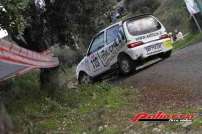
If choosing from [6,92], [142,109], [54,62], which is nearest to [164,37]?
[54,62]

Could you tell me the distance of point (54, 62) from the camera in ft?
56.1

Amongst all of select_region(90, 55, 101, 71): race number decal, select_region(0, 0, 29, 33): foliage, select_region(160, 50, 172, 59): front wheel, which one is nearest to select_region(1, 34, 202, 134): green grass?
select_region(0, 0, 29, 33): foliage

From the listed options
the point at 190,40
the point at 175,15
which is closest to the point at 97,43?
the point at 190,40

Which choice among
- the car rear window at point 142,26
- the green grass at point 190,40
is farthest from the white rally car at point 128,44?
the green grass at point 190,40

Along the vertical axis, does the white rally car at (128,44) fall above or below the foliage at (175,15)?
below

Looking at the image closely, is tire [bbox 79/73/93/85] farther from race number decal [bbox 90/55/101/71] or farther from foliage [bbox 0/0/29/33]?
foliage [bbox 0/0/29/33]

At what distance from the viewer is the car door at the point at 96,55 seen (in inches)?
795

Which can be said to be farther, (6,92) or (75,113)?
(6,92)

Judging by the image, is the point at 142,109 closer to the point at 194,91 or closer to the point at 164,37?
the point at 194,91

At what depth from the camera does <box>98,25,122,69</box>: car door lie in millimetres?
19484

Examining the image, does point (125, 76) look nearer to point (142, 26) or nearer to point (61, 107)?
point (142, 26)

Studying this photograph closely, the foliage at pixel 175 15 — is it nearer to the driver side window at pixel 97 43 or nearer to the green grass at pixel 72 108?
the driver side window at pixel 97 43

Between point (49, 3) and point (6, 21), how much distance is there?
14.2 feet

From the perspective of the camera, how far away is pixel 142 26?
19406 millimetres
